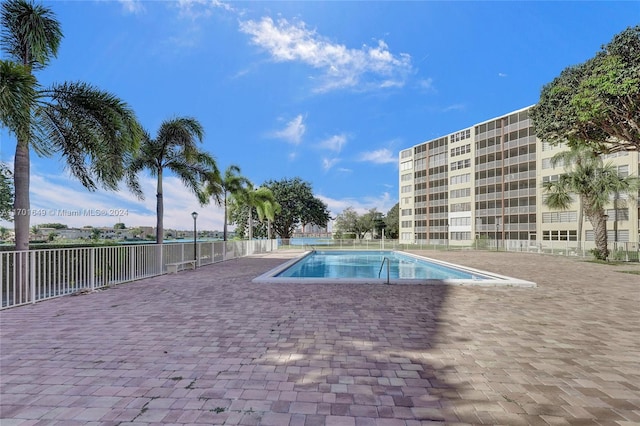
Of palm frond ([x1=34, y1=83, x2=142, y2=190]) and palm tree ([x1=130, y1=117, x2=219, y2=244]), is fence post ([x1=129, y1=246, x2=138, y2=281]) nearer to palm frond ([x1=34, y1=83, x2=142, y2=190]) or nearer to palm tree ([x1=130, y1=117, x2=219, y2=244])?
palm frond ([x1=34, y1=83, x2=142, y2=190])

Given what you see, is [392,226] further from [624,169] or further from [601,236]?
[601,236]

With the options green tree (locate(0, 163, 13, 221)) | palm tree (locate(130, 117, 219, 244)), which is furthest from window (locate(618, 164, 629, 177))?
green tree (locate(0, 163, 13, 221))

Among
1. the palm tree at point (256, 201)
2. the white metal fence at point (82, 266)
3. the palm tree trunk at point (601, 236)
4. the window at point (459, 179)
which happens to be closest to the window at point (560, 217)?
the window at point (459, 179)

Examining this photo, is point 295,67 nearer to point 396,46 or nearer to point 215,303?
point 396,46

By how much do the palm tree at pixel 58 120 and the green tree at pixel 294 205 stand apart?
33.9m

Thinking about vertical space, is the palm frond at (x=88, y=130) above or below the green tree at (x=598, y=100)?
below

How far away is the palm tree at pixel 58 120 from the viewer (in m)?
6.78

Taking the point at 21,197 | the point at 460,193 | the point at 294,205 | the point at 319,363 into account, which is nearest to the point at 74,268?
the point at 21,197

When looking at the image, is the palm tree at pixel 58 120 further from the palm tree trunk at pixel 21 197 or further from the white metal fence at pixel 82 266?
the white metal fence at pixel 82 266

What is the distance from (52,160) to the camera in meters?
7.51

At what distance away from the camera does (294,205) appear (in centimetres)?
4247

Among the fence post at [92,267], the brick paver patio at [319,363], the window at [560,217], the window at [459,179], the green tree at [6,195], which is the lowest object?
the brick paver patio at [319,363]

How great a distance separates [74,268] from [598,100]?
15.4m

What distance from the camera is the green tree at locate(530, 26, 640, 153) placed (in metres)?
8.95
